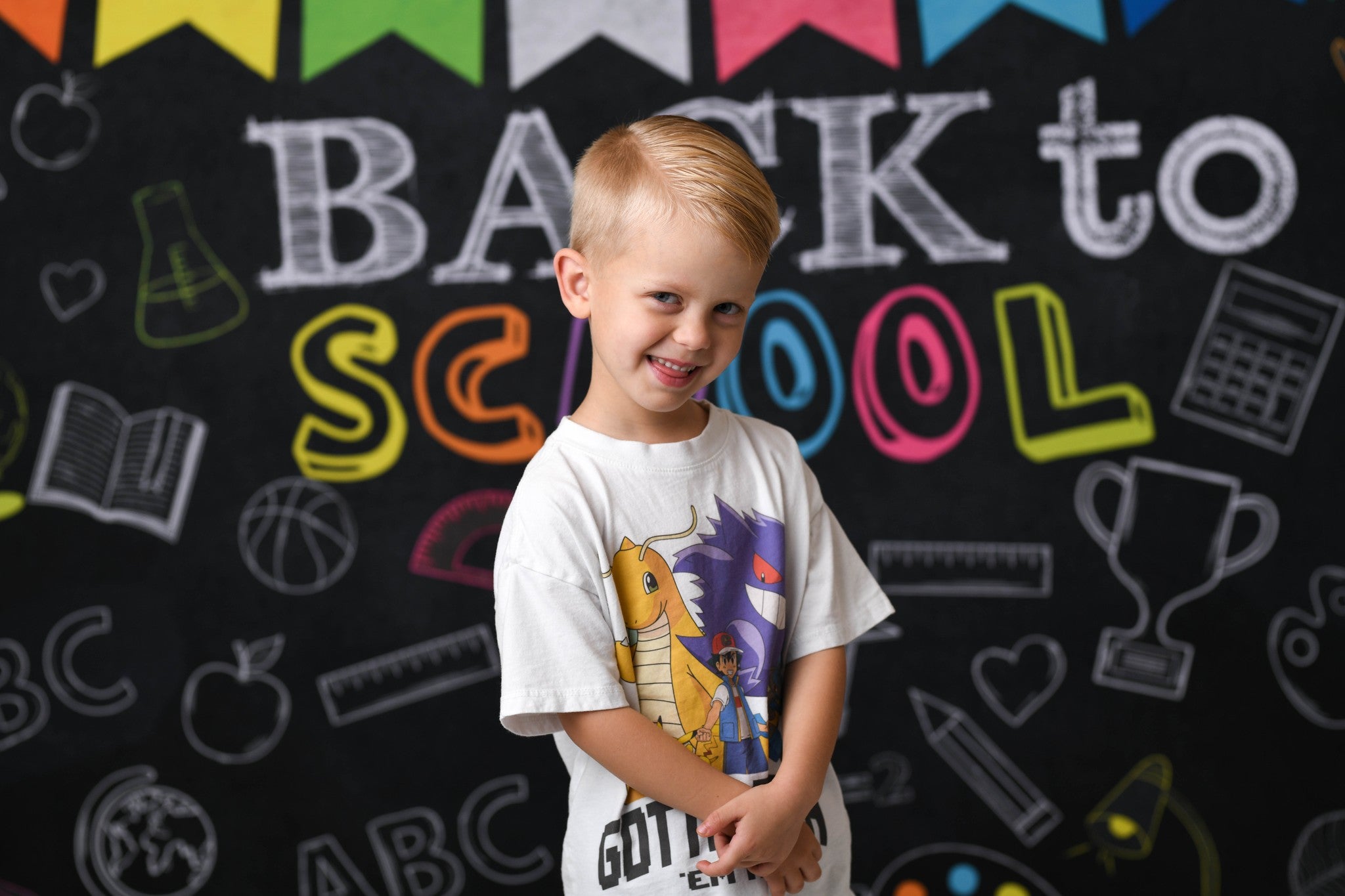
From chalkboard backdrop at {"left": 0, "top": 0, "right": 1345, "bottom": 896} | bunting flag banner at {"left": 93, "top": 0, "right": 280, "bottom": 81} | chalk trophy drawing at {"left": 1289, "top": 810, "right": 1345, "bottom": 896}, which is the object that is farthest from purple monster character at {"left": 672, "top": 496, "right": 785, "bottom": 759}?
chalk trophy drawing at {"left": 1289, "top": 810, "right": 1345, "bottom": 896}

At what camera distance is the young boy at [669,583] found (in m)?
0.88

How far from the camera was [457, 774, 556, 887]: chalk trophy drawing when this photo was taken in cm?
186

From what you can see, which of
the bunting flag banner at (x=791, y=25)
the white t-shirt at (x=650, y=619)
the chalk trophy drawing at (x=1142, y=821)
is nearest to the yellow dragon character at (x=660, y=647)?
the white t-shirt at (x=650, y=619)

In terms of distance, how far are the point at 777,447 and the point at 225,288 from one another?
116 centimetres

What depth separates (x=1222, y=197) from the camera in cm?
182

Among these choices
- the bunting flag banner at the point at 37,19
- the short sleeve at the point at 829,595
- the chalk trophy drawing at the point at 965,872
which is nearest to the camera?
the short sleeve at the point at 829,595

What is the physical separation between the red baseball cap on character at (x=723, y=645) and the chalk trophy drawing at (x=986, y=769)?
101 cm

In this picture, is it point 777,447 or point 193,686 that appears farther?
point 193,686

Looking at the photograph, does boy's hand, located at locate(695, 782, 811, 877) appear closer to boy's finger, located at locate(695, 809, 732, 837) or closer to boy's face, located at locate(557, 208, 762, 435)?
boy's finger, located at locate(695, 809, 732, 837)

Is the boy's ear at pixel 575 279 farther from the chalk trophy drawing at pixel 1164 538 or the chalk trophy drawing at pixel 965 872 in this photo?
the chalk trophy drawing at pixel 965 872

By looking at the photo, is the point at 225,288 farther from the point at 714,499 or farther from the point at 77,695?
the point at 714,499

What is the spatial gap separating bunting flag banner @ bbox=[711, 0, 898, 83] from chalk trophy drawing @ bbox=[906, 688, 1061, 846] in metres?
1.08

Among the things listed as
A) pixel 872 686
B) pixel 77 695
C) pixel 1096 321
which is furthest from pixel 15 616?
pixel 1096 321

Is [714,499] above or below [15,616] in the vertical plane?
above
